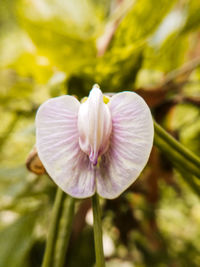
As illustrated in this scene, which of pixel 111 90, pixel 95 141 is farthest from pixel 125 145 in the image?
pixel 111 90

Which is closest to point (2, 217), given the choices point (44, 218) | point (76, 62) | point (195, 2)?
point (44, 218)

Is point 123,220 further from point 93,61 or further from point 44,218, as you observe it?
point 93,61

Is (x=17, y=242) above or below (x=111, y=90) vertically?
below

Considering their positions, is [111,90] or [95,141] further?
[111,90]

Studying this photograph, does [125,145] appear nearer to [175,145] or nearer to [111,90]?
[175,145]

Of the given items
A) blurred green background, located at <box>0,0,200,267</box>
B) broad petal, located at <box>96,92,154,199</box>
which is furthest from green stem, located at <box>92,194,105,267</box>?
blurred green background, located at <box>0,0,200,267</box>

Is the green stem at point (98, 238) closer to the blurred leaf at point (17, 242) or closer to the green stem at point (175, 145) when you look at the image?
the green stem at point (175, 145)
